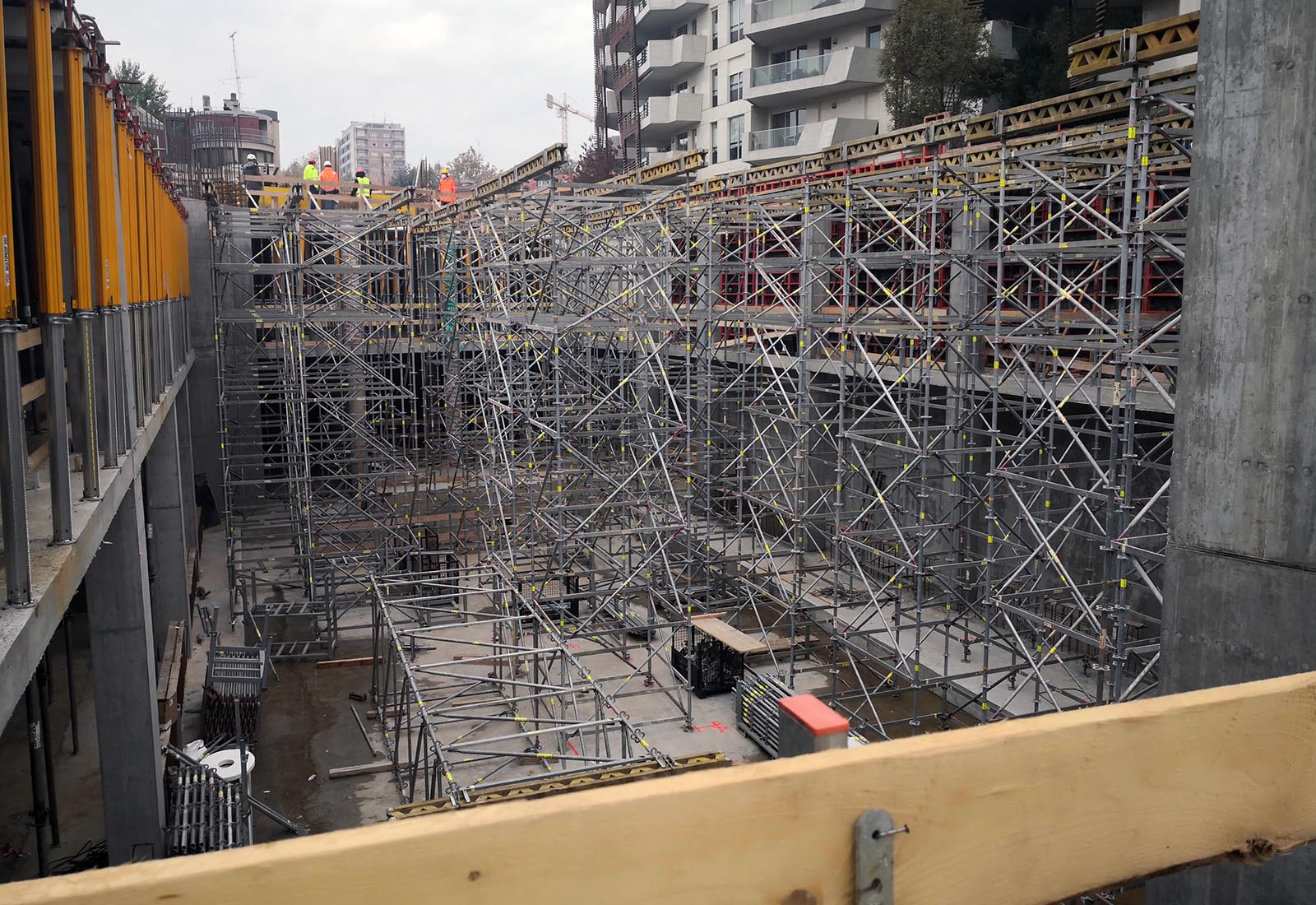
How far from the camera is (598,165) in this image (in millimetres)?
57188

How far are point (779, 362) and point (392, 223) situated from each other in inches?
379

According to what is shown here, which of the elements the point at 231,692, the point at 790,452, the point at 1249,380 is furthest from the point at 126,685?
the point at 790,452

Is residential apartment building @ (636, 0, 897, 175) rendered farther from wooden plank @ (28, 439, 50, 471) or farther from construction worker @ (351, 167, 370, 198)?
wooden plank @ (28, 439, 50, 471)

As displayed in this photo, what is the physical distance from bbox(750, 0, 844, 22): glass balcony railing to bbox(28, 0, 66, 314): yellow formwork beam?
34.6 metres

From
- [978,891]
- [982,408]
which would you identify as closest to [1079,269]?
[982,408]

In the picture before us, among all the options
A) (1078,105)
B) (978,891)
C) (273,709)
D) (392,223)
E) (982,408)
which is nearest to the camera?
(978,891)

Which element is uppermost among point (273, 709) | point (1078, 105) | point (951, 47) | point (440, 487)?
point (951, 47)

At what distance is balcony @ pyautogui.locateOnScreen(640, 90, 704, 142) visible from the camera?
44.8m

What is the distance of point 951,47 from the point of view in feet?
89.9

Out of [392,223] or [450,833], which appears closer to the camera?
→ [450,833]

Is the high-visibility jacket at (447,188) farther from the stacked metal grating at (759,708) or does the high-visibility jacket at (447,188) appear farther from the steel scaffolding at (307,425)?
the stacked metal grating at (759,708)

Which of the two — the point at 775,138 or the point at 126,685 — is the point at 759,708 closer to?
the point at 126,685

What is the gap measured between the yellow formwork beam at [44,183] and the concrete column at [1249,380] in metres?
5.32

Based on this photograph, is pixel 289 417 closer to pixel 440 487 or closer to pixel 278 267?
pixel 278 267
